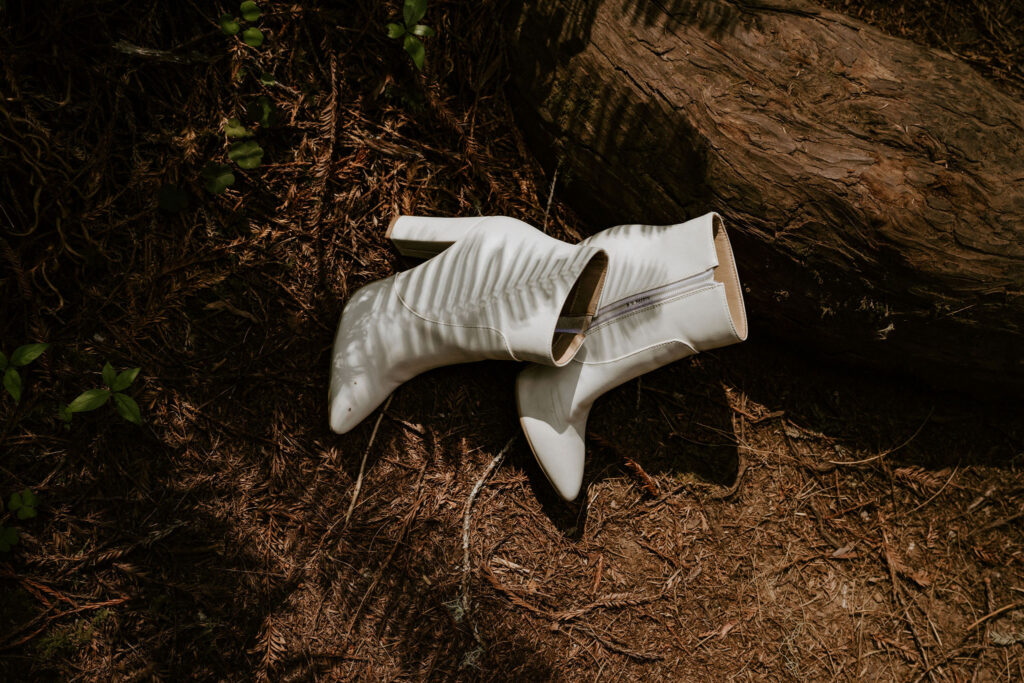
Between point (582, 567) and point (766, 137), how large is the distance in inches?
67.5

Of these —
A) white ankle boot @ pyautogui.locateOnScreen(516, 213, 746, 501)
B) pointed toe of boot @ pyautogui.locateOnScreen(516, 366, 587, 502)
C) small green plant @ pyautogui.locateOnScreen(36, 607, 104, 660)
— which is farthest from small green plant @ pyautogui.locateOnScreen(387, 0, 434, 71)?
small green plant @ pyautogui.locateOnScreen(36, 607, 104, 660)

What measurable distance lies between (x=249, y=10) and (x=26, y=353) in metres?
1.28

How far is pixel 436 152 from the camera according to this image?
7.90 ft

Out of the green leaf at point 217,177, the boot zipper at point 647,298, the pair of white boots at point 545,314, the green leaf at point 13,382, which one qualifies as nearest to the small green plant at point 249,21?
the green leaf at point 217,177

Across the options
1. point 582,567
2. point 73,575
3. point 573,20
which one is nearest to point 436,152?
point 573,20

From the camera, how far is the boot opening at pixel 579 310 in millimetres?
2203

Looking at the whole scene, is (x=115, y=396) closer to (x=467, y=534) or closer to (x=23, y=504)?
(x=23, y=504)

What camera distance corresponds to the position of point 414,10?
2.06 m

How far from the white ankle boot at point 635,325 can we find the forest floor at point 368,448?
0.62 feet

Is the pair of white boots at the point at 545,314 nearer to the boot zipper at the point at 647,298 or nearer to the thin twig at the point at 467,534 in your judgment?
the boot zipper at the point at 647,298

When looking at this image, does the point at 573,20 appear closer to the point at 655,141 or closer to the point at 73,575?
the point at 655,141

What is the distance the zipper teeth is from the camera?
2109 mm


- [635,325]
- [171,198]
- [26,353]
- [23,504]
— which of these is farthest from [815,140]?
[23,504]

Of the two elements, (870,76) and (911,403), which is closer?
(870,76)
